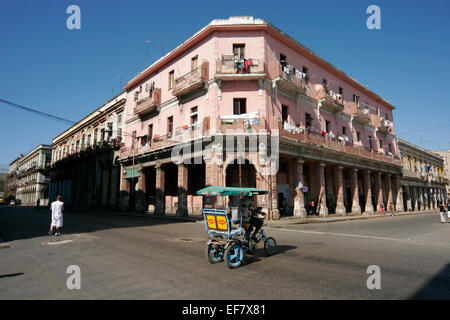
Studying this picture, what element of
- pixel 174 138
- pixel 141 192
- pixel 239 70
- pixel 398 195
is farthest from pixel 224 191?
pixel 398 195

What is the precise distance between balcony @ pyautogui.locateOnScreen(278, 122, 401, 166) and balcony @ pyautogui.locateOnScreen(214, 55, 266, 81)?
4.32 meters

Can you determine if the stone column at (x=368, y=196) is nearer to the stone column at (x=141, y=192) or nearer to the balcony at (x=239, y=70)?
the balcony at (x=239, y=70)

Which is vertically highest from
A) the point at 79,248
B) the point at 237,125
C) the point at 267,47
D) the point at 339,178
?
the point at 267,47

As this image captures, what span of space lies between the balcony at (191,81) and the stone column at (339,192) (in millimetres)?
16322

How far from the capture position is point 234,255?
595cm

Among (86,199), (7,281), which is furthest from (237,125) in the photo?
(86,199)

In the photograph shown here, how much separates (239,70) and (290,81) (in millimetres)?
4794

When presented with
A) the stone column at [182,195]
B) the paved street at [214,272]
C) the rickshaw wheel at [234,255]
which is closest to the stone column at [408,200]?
the stone column at [182,195]

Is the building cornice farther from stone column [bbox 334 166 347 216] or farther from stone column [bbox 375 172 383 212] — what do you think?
stone column [bbox 375 172 383 212]

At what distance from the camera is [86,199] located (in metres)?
37.7

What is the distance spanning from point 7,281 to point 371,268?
24.9ft

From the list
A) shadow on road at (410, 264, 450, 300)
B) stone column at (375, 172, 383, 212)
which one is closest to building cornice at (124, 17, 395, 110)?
stone column at (375, 172, 383, 212)

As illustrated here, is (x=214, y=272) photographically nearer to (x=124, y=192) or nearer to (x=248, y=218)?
(x=248, y=218)
